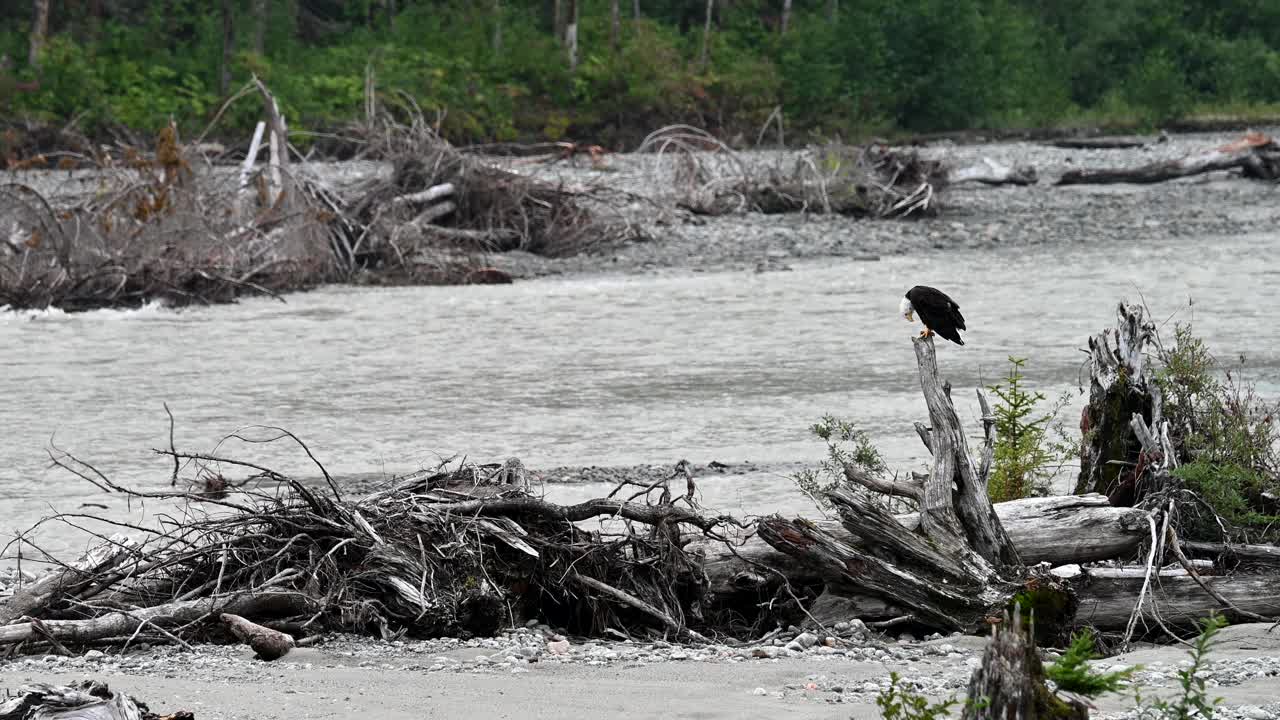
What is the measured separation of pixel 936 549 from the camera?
553 cm

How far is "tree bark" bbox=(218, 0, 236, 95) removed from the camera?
36.9 meters

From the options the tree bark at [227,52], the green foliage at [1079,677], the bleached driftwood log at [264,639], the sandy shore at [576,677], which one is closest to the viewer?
the green foliage at [1079,677]

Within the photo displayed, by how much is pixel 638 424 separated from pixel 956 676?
5.76 m

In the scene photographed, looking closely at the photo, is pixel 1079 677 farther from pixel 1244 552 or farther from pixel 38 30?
pixel 38 30

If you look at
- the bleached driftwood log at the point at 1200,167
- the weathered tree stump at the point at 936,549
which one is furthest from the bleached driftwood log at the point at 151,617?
the bleached driftwood log at the point at 1200,167

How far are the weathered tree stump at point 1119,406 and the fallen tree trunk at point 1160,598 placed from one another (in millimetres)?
638

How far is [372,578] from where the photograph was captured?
18.6 ft

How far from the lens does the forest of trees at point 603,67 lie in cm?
3603

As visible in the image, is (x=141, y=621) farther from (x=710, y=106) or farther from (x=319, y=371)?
(x=710, y=106)

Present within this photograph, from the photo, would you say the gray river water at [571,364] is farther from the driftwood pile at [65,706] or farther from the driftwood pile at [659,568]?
the driftwood pile at [65,706]

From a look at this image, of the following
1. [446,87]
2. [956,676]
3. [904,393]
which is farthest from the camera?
[446,87]

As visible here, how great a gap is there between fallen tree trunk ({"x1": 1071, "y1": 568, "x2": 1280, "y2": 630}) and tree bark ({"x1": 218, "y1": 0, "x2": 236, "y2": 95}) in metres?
33.3

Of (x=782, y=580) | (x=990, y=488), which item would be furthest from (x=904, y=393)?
(x=782, y=580)

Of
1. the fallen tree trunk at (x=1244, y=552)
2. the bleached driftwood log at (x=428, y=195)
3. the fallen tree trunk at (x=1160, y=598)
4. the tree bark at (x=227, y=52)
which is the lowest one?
the fallen tree trunk at (x=1160, y=598)
